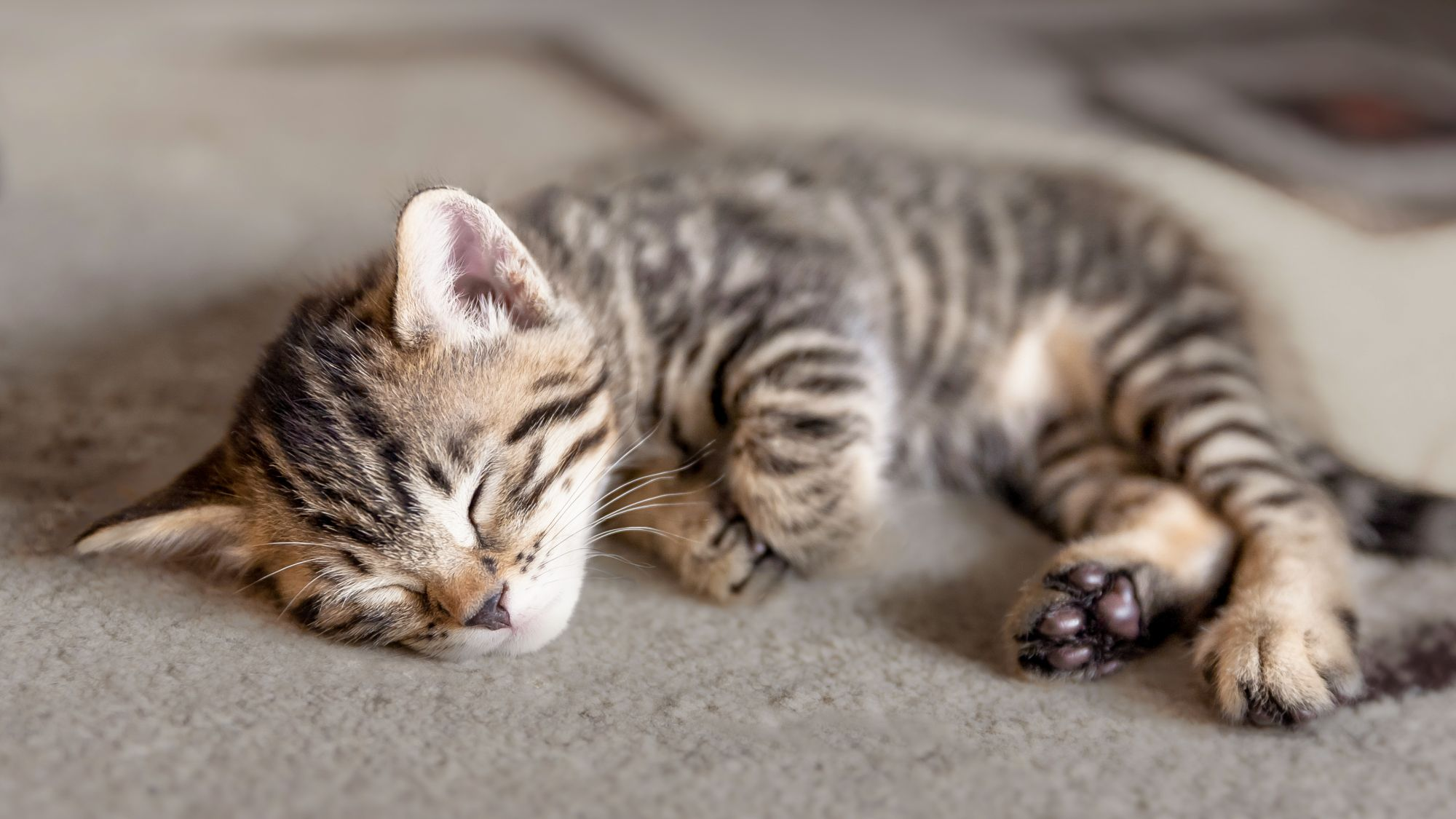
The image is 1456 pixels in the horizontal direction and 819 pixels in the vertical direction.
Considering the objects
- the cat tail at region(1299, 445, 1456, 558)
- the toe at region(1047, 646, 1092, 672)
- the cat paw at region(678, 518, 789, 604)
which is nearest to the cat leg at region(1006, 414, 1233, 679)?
Answer: the toe at region(1047, 646, 1092, 672)

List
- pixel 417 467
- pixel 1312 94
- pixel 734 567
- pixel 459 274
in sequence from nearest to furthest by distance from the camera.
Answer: pixel 417 467 < pixel 459 274 < pixel 734 567 < pixel 1312 94

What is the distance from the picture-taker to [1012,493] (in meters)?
1.57

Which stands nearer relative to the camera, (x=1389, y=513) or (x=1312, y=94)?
(x=1389, y=513)

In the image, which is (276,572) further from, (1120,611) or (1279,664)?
(1279,664)

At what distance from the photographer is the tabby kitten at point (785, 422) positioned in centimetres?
112

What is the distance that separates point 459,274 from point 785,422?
0.42 meters

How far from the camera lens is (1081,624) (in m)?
1.19

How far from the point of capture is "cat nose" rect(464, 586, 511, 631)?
110 centimetres

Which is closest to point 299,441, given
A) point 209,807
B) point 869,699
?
point 209,807

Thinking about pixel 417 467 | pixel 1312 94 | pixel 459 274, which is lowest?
pixel 417 467

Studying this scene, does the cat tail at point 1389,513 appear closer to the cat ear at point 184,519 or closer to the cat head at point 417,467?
the cat head at point 417,467

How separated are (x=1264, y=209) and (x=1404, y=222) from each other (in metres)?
0.32

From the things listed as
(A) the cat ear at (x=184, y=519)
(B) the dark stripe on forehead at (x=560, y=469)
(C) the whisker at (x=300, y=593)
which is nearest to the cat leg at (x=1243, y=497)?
(B) the dark stripe on forehead at (x=560, y=469)

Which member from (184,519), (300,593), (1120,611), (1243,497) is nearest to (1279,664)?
(1120,611)
